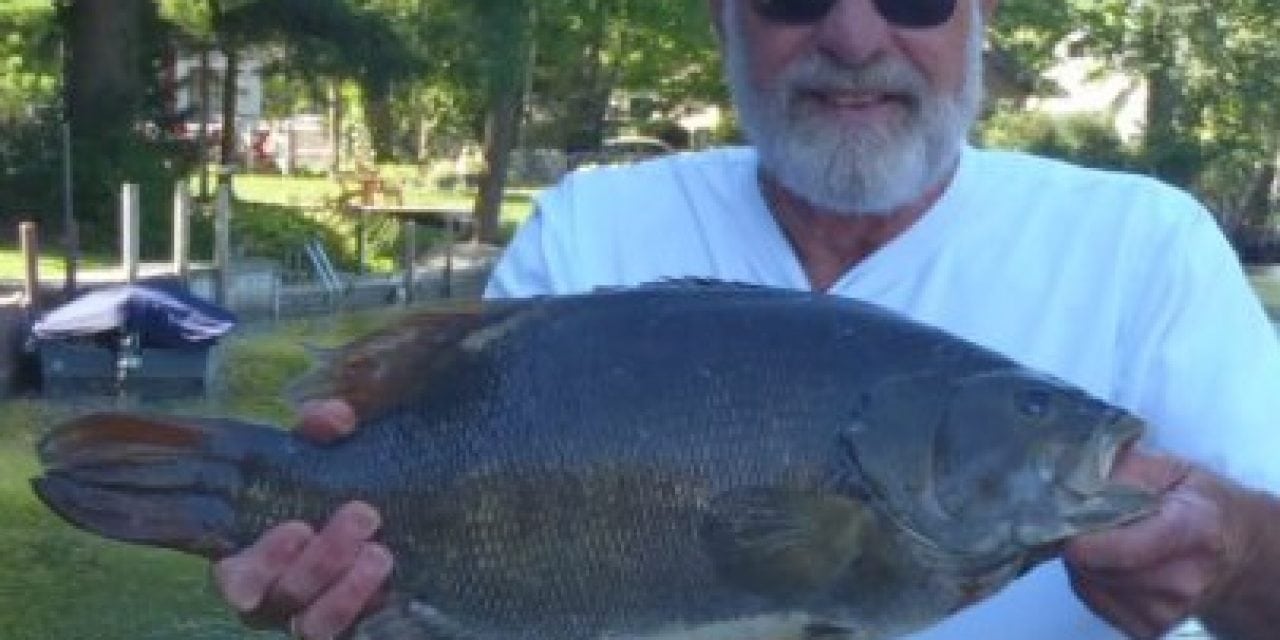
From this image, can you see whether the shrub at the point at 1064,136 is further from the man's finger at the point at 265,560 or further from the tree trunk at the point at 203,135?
the man's finger at the point at 265,560

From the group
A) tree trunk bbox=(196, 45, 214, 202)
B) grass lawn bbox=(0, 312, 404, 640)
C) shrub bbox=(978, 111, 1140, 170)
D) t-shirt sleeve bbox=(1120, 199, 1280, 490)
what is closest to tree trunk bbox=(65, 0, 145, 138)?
tree trunk bbox=(196, 45, 214, 202)

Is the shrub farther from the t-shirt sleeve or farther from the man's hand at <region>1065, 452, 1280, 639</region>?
the man's hand at <region>1065, 452, 1280, 639</region>

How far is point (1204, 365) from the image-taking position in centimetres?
307

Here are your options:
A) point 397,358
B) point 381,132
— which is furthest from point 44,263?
point 381,132

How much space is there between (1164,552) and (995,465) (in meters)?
0.22

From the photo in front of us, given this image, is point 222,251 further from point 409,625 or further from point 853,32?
point 409,625

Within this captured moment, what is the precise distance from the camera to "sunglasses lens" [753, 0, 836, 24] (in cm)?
327

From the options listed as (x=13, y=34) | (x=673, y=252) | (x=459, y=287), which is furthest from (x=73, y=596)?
(x=13, y=34)

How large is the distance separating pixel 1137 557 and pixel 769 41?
1133 mm

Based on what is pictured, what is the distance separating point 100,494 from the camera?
267 centimetres

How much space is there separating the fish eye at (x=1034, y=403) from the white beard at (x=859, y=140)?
2.52 feet

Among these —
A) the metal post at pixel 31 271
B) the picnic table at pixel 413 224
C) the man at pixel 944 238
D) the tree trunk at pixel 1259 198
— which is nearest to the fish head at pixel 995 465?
the man at pixel 944 238

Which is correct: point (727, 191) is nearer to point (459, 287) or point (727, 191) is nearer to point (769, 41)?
point (769, 41)

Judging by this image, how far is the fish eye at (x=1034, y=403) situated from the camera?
2490 millimetres
